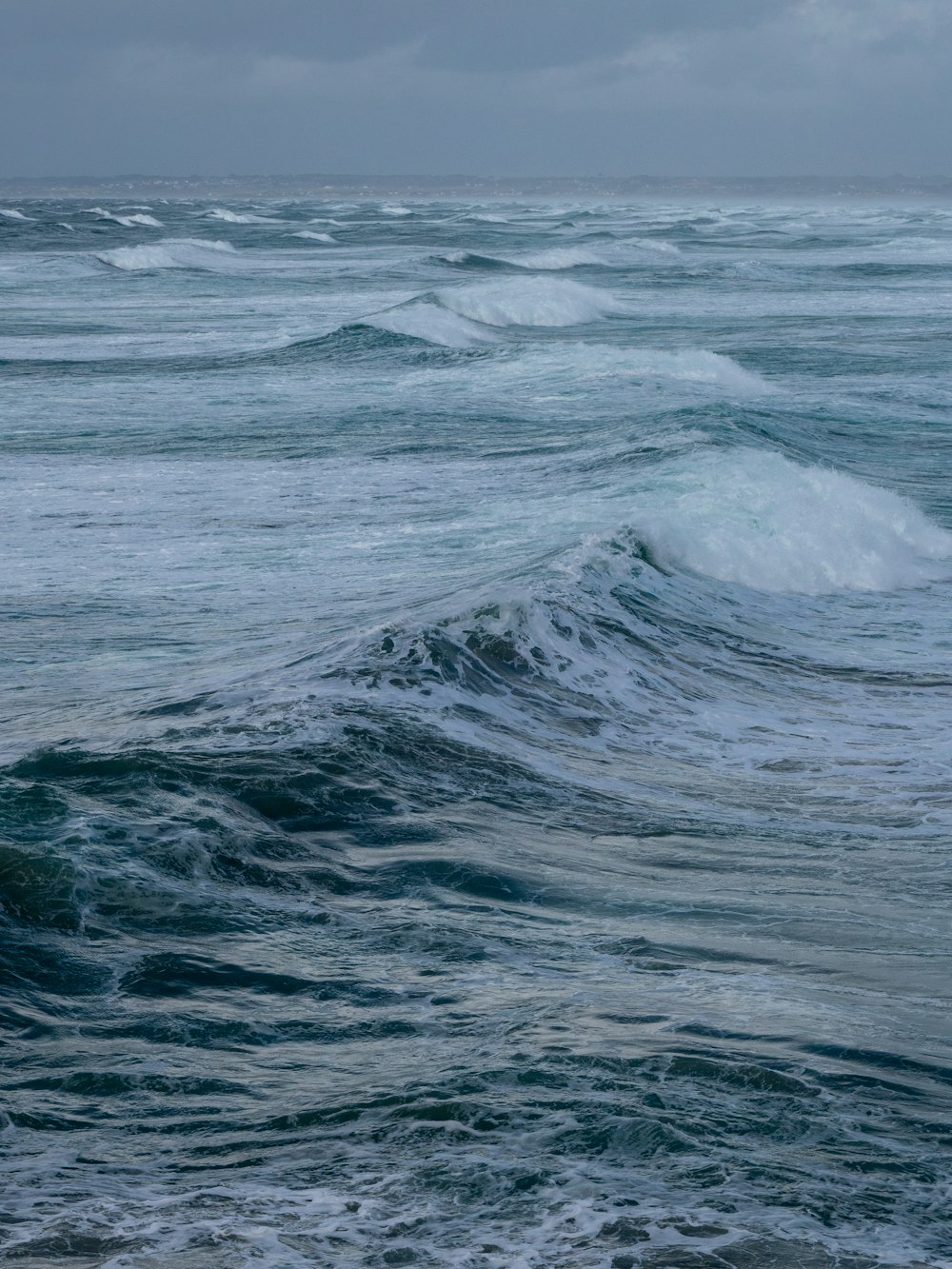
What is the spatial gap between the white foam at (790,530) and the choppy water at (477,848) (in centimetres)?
5

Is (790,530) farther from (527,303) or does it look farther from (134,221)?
(134,221)

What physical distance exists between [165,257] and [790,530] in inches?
1663

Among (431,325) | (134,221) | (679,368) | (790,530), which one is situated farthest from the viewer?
(134,221)

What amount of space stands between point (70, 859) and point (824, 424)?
50.3ft

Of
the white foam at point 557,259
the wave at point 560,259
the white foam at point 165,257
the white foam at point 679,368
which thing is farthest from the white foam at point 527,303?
the white foam at point 165,257

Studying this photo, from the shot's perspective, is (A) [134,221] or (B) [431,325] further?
(A) [134,221]

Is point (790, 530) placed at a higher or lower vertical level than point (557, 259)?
lower

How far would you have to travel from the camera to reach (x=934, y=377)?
78.6 ft

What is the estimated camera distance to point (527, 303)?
34719mm

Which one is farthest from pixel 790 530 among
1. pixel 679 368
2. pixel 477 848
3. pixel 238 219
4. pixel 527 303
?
pixel 238 219

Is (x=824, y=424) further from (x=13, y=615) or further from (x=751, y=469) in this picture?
(x=13, y=615)

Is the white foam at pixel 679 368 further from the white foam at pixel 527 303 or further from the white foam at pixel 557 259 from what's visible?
the white foam at pixel 557 259

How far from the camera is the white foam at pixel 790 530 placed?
40.1 ft

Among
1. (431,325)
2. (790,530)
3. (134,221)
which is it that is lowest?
(790,530)
